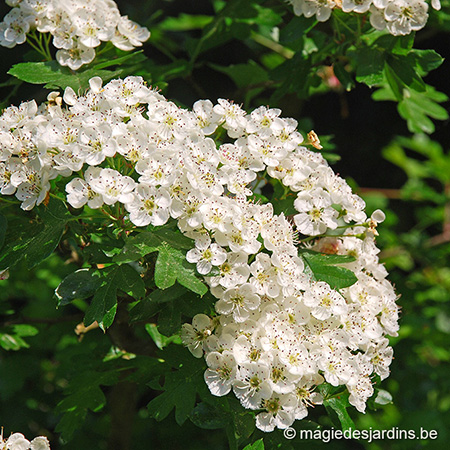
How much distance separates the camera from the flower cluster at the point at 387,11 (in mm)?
1907

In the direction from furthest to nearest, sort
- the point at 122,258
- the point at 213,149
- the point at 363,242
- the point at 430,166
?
the point at 430,166 < the point at 363,242 < the point at 213,149 < the point at 122,258

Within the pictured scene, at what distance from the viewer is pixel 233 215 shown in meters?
1.51

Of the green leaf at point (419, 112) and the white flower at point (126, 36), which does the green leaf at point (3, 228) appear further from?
the green leaf at point (419, 112)

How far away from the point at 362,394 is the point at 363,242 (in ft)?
1.47

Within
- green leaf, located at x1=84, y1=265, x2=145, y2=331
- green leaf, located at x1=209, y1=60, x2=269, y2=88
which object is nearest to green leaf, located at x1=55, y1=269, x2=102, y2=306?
green leaf, located at x1=84, y1=265, x2=145, y2=331

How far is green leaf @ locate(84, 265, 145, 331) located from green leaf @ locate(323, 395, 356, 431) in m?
0.59

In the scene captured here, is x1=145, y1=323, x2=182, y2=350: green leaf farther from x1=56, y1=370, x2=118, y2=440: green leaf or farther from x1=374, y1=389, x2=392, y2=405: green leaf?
x1=374, y1=389, x2=392, y2=405: green leaf

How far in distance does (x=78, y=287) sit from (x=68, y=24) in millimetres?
917

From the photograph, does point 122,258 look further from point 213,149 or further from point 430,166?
point 430,166

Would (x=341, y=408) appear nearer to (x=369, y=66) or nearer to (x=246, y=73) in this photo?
(x=369, y=66)

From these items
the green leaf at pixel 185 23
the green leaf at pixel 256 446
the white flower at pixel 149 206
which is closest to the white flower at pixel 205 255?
the white flower at pixel 149 206

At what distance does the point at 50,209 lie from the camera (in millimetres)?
1638

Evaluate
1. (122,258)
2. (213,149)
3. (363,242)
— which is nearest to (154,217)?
(122,258)

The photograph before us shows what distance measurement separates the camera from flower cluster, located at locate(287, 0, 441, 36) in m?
1.91
